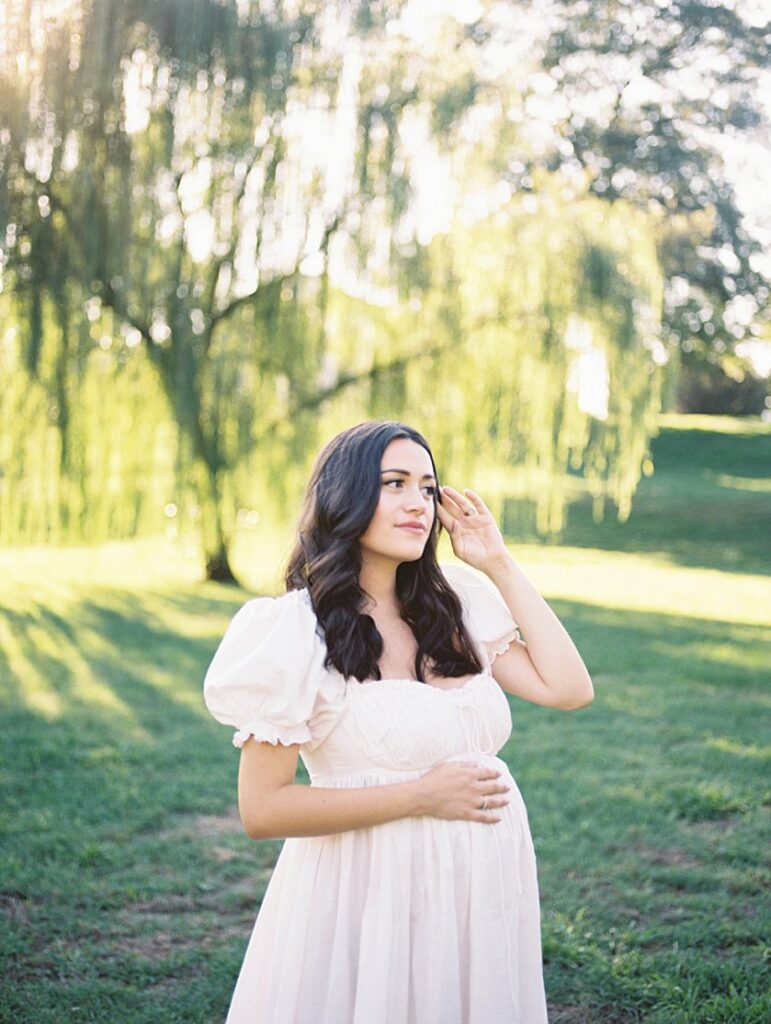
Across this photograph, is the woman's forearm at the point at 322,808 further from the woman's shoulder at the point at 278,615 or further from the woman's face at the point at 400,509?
the woman's face at the point at 400,509

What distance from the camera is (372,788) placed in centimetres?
210

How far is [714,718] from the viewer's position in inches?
253

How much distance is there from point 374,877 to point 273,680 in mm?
437

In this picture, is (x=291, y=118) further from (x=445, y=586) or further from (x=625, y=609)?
(x=445, y=586)

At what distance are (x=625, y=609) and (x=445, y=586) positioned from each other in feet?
28.8

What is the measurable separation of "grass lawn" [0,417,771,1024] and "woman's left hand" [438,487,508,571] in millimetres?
1582

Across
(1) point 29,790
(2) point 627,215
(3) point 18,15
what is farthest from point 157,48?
(1) point 29,790

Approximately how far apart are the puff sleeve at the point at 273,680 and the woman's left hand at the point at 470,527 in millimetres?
476

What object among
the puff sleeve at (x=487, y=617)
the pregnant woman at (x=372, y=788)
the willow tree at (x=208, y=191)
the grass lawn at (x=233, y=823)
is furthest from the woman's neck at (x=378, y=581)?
the willow tree at (x=208, y=191)

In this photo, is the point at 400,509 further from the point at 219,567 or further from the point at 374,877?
the point at 219,567

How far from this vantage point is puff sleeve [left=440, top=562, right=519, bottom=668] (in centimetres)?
246

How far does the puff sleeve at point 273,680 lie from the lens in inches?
81.7

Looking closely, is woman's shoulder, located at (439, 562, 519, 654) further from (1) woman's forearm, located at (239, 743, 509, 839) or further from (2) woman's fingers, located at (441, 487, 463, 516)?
(1) woman's forearm, located at (239, 743, 509, 839)

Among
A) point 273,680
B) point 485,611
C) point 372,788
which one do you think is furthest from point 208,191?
point 372,788
